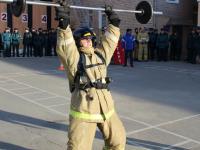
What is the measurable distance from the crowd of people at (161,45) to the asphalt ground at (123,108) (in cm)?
432

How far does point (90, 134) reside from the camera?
5102mm

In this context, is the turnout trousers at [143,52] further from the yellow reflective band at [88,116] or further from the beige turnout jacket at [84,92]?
the yellow reflective band at [88,116]

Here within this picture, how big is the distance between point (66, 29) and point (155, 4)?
773 inches

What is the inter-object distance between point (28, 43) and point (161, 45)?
6905 millimetres

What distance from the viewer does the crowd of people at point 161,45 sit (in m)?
21.4

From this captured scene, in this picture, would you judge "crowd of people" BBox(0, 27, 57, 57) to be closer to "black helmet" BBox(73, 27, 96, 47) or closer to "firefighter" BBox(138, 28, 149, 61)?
"firefighter" BBox(138, 28, 149, 61)

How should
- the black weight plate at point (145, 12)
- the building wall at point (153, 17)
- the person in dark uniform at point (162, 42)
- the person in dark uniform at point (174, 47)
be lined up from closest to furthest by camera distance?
the black weight plate at point (145, 12) < the person in dark uniform at point (162, 42) < the person in dark uniform at point (174, 47) < the building wall at point (153, 17)

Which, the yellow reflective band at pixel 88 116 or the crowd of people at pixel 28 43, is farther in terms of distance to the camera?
the crowd of people at pixel 28 43

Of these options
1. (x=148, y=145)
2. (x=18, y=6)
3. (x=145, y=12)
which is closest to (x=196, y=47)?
(x=145, y=12)

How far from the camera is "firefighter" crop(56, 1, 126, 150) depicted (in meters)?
5.02

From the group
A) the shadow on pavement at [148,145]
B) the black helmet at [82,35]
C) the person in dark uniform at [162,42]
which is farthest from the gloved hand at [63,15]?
the person in dark uniform at [162,42]

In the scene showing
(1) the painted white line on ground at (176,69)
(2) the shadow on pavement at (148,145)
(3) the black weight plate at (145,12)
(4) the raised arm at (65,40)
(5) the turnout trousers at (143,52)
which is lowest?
(2) the shadow on pavement at (148,145)

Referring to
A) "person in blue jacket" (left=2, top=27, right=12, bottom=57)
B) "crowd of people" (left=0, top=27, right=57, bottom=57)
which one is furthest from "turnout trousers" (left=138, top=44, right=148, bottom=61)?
"person in blue jacket" (left=2, top=27, right=12, bottom=57)

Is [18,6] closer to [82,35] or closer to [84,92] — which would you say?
[82,35]
